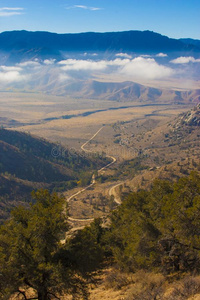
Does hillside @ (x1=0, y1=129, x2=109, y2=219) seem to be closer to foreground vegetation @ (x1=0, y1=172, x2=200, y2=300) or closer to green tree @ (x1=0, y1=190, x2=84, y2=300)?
foreground vegetation @ (x1=0, y1=172, x2=200, y2=300)

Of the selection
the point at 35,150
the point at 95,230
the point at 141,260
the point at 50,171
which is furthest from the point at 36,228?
the point at 35,150

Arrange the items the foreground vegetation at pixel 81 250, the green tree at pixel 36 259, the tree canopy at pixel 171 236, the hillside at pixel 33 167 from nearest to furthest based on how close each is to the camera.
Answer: the green tree at pixel 36 259 → the foreground vegetation at pixel 81 250 → the tree canopy at pixel 171 236 → the hillside at pixel 33 167

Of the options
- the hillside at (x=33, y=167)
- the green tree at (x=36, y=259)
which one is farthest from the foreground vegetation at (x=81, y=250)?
the hillside at (x=33, y=167)

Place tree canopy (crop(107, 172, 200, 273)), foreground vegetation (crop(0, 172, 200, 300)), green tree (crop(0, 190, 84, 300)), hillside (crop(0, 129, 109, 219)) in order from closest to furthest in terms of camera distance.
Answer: green tree (crop(0, 190, 84, 300)), foreground vegetation (crop(0, 172, 200, 300)), tree canopy (crop(107, 172, 200, 273)), hillside (crop(0, 129, 109, 219))

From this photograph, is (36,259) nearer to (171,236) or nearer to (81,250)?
(81,250)

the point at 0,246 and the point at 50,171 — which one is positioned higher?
the point at 0,246

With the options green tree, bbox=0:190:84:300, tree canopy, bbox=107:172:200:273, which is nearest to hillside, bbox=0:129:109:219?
tree canopy, bbox=107:172:200:273

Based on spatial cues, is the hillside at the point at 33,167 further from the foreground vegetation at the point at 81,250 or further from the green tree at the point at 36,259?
the green tree at the point at 36,259

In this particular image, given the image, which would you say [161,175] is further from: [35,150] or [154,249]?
[35,150]

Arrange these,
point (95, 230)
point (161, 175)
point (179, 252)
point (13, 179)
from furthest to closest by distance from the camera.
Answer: point (13, 179)
point (161, 175)
point (95, 230)
point (179, 252)
